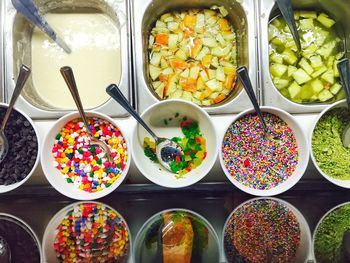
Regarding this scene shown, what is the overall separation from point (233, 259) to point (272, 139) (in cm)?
35

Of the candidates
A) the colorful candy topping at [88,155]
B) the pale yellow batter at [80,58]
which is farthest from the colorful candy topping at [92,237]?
the pale yellow batter at [80,58]

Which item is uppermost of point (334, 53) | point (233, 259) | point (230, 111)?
point (334, 53)

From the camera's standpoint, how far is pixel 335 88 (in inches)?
47.8

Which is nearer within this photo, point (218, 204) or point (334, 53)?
point (218, 204)

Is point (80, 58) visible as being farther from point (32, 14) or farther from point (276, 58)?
point (276, 58)

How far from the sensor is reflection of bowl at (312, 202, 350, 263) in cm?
88

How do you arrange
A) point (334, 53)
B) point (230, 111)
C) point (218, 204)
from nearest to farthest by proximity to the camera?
point (218, 204) → point (230, 111) → point (334, 53)

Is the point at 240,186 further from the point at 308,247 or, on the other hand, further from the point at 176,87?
the point at 176,87

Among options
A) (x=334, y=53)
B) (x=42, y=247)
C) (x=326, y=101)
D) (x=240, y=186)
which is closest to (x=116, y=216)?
(x=42, y=247)

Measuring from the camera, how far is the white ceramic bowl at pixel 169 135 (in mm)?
1057

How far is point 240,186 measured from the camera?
3.42 ft

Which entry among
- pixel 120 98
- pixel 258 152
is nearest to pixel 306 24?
pixel 258 152

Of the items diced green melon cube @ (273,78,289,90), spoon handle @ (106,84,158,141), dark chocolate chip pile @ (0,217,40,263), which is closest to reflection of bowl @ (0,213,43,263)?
dark chocolate chip pile @ (0,217,40,263)

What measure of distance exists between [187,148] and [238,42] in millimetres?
342
